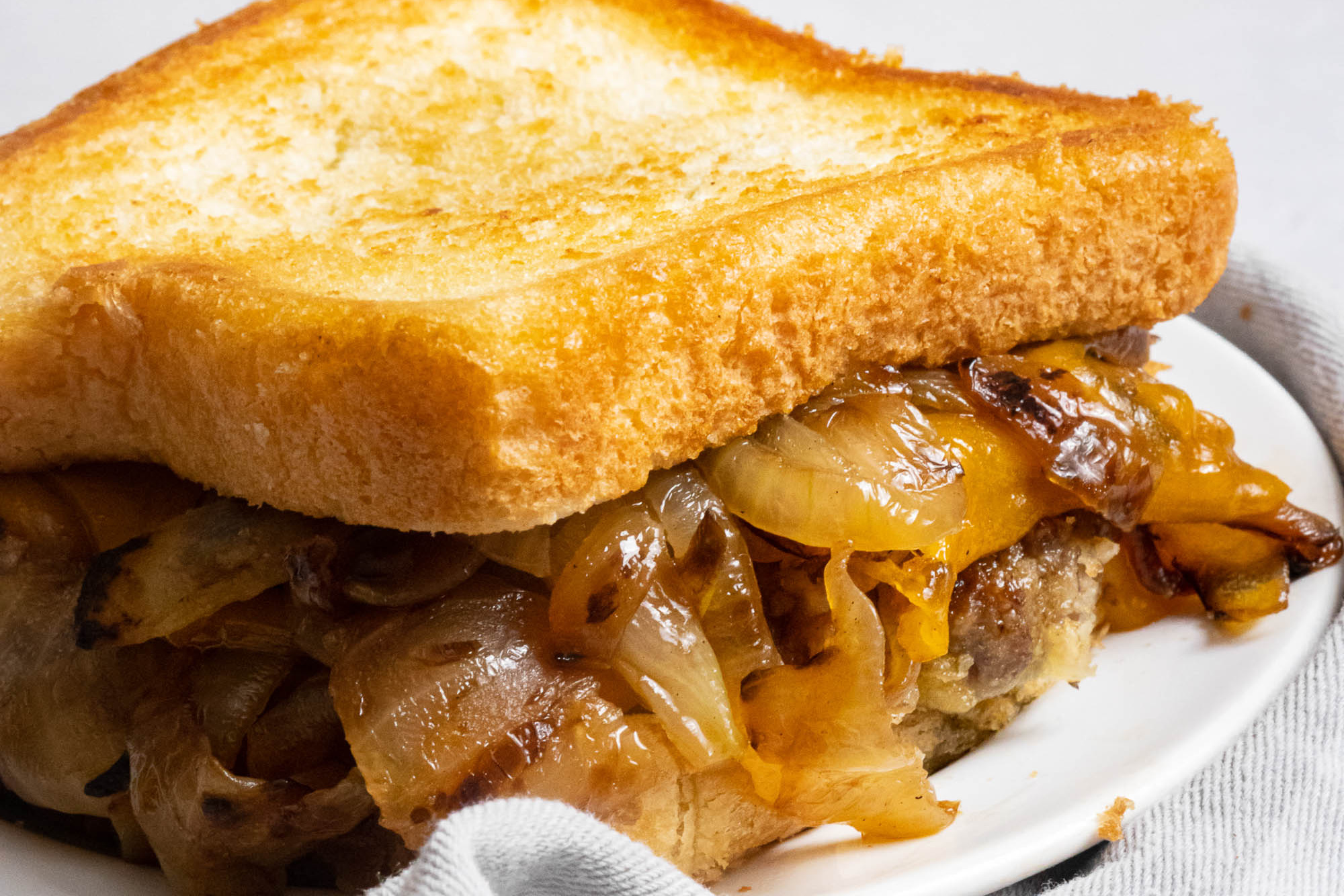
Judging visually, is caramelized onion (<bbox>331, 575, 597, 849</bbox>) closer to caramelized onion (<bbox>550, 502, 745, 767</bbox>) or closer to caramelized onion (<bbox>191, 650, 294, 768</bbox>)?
caramelized onion (<bbox>550, 502, 745, 767</bbox>)

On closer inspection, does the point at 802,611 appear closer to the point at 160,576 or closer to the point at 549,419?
the point at 549,419

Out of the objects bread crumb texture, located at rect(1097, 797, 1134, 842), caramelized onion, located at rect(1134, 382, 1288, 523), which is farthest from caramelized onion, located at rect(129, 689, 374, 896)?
caramelized onion, located at rect(1134, 382, 1288, 523)

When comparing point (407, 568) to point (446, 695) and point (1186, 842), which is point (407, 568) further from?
point (1186, 842)

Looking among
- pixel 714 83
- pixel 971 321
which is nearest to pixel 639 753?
pixel 971 321

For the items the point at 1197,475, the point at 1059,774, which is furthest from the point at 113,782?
the point at 1197,475

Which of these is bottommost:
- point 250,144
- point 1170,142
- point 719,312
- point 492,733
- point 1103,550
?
point 1103,550

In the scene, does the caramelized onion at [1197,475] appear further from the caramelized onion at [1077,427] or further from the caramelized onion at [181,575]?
the caramelized onion at [181,575]
